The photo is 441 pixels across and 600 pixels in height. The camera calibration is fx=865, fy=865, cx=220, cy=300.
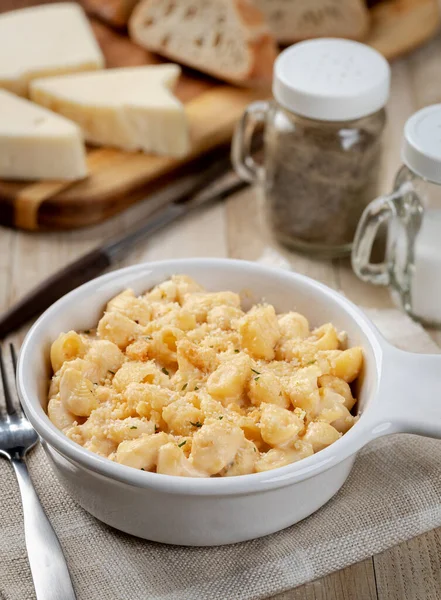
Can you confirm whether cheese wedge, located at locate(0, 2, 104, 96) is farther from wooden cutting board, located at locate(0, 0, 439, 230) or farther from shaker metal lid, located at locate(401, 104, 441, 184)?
shaker metal lid, located at locate(401, 104, 441, 184)

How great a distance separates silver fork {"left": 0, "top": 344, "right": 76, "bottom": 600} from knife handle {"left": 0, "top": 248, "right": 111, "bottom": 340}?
1.02ft

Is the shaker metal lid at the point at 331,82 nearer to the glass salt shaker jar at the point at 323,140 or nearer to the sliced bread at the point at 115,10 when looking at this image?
the glass salt shaker jar at the point at 323,140

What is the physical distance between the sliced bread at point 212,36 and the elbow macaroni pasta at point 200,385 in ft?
4.42

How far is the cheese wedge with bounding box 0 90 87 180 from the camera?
8.73 ft

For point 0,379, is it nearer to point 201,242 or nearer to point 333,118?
point 201,242

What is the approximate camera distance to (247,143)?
105 inches

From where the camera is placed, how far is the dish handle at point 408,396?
61.1 inches

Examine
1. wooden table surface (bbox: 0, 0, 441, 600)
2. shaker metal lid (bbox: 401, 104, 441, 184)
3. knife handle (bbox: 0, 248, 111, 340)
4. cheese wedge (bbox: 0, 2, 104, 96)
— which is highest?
shaker metal lid (bbox: 401, 104, 441, 184)

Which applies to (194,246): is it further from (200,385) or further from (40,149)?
(200,385)

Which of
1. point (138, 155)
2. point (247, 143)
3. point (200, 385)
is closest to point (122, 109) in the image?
point (138, 155)

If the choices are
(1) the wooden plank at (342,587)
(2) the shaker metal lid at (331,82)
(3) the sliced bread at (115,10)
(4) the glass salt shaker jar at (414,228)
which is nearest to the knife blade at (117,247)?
(2) the shaker metal lid at (331,82)

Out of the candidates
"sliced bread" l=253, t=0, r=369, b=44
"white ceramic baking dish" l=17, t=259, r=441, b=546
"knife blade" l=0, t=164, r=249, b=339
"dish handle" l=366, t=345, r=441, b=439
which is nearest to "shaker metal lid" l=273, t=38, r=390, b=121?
"knife blade" l=0, t=164, r=249, b=339

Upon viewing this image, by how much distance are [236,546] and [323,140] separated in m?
1.19

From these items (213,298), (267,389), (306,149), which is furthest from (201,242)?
(267,389)
